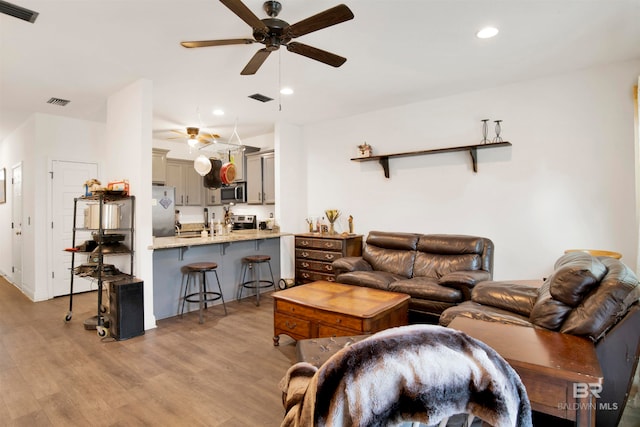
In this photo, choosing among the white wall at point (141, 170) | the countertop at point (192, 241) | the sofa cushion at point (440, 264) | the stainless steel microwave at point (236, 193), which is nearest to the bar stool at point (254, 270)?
the countertop at point (192, 241)

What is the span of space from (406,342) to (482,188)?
12.8 feet

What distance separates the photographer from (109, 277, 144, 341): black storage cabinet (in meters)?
3.38

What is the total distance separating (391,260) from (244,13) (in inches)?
133

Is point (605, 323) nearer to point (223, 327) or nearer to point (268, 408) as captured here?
point (268, 408)

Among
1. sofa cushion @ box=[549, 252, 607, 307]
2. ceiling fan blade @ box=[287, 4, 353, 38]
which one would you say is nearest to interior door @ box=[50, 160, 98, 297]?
ceiling fan blade @ box=[287, 4, 353, 38]

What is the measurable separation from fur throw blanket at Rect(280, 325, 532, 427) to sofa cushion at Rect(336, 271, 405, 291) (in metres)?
2.92

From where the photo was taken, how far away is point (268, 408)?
220 cm

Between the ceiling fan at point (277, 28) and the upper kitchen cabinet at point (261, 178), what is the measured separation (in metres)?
3.49

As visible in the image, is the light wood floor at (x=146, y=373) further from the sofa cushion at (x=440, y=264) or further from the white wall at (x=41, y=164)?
the sofa cushion at (x=440, y=264)

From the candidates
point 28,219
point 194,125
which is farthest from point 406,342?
point 28,219

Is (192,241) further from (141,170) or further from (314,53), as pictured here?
(314,53)

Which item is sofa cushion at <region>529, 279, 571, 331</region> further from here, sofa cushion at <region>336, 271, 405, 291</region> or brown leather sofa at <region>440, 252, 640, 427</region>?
sofa cushion at <region>336, 271, 405, 291</region>

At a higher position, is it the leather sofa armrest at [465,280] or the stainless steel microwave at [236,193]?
the stainless steel microwave at [236,193]

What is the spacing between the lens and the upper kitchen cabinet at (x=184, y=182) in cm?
662
